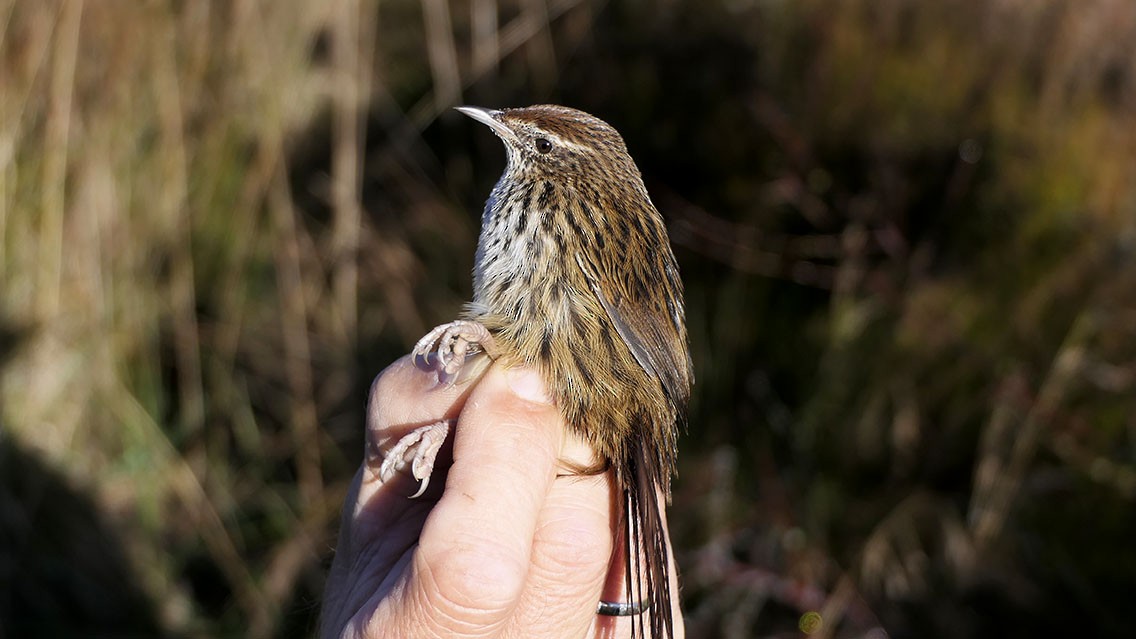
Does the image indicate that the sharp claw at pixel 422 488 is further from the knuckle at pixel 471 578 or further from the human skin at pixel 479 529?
the knuckle at pixel 471 578

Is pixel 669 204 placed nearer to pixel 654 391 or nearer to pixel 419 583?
pixel 654 391

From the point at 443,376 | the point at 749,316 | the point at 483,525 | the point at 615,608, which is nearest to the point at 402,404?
the point at 443,376

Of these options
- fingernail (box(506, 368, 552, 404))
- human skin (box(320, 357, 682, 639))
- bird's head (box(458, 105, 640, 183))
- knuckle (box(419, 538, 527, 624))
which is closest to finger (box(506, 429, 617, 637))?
human skin (box(320, 357, 682, 639))

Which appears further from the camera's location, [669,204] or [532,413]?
[669,204]

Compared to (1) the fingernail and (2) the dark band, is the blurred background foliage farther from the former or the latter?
(1) the fingernail

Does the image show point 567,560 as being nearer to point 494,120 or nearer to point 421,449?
point 421,449

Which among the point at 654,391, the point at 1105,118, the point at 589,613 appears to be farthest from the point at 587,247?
the point at 1105,118
